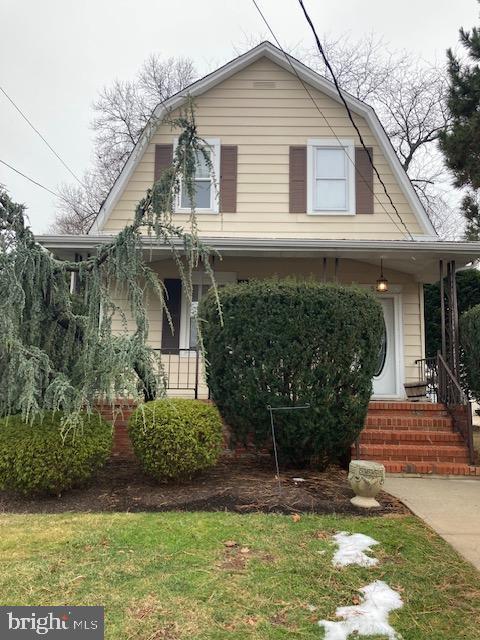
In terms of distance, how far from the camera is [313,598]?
3.02 meters

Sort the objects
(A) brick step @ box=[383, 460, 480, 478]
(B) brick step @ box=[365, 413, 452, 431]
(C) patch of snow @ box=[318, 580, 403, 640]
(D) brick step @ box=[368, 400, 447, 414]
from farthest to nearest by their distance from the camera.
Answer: (D) brick step @ box=[368, 400, 447, 414]
(B) brick step @ box=[365, 413, 452, 431]
(A) brick step @ box=[383, 460, 480, 478]
(C) patch of snow @ box=[318, 580, 403, 640]

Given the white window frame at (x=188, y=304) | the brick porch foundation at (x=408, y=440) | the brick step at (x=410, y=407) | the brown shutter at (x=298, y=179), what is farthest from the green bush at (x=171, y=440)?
the brown shutter at (x=298, y=179)

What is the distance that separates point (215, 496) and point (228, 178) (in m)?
6.76

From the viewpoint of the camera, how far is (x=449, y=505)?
205 inches

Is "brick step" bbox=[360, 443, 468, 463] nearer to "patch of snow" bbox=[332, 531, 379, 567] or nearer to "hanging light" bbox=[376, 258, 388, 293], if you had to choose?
"patch of snow" bbox=[332, 531, 379, 567]

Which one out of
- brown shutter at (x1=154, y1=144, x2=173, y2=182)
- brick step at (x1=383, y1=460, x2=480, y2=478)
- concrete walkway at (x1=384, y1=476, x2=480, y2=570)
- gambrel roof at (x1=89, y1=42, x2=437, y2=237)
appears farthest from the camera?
brown shutter at (x1=154, y1=144, x2=173, y2=182)

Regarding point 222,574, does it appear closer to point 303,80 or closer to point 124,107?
point 303,80

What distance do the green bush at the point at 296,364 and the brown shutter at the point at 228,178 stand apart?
4274 millimetres

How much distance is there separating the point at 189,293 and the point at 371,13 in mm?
7393

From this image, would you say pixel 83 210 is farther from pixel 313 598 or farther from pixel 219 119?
pixel 313 598

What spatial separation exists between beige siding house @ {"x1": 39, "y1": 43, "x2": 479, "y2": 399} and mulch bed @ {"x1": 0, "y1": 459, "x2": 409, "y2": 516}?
11.7ft

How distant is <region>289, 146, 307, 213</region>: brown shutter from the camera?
32.7ft

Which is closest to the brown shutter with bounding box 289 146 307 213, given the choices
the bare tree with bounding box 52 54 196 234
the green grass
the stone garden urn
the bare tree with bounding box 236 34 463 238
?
the stone garden urn

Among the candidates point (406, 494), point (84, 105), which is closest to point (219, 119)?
point (406, 494)
